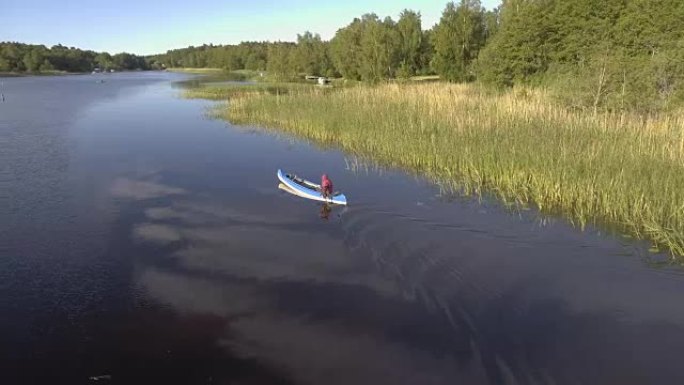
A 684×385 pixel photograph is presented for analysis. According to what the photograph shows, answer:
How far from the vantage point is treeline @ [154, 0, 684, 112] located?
20109 mm

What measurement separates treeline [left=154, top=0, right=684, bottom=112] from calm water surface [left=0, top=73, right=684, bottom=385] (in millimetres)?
10440

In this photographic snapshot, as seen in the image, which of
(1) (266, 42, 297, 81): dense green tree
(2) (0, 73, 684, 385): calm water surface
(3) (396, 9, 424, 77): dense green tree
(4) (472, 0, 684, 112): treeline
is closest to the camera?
(2) (0, 73, 684, 385): calm water surface

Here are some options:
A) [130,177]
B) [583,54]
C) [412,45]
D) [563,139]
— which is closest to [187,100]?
[412,45]

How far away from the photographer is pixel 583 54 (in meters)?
29.2

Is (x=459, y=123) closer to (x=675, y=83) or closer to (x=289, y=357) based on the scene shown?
(x=675, y=83)

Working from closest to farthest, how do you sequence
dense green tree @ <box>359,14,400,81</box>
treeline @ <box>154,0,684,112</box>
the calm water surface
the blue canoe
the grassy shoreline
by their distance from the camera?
the calm water surface → the grassy shoreline → the blue canoe → treeline @ <box>154,0,684,112</box> → dense green tree @ <box>359,14,400,81</box>

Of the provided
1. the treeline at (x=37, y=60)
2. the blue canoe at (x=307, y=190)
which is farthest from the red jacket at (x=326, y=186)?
the treeline at (x=37, y=60)

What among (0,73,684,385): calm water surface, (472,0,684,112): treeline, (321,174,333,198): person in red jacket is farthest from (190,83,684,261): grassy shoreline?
(321,174,333,198): person in red jacket

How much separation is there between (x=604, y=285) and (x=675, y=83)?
1317cm

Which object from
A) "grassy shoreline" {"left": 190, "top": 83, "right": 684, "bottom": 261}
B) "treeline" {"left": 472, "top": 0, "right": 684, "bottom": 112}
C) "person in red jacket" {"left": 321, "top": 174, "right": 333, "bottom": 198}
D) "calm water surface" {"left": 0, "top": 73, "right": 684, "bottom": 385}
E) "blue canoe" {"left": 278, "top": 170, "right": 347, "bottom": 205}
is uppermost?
"treeline" {"left": 472, "top": 0, "right": 684, "bottom": 112}

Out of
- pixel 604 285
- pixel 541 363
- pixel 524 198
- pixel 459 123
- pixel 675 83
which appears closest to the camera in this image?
pixel 541 363

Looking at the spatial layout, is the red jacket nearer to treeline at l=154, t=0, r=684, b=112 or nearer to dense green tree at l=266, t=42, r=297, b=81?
treeline at l=154, t=0, r=684, b=112

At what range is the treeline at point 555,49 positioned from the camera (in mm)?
20109

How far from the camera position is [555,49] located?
32.8 meters
